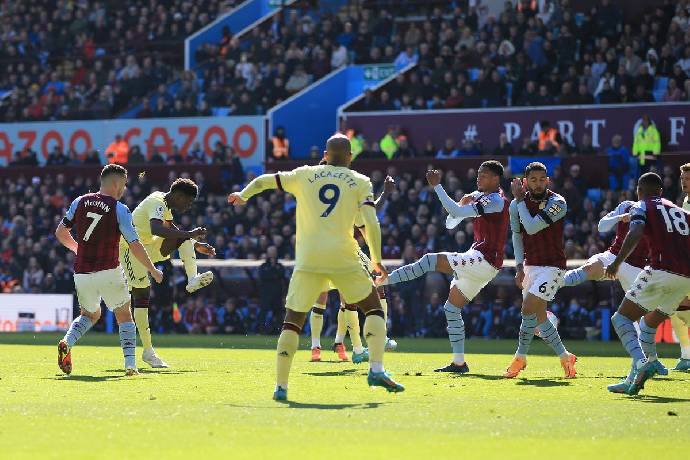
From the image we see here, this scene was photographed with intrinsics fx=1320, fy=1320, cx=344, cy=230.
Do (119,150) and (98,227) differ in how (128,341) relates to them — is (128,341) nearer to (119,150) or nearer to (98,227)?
(98,227)

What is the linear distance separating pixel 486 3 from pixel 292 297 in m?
28.1

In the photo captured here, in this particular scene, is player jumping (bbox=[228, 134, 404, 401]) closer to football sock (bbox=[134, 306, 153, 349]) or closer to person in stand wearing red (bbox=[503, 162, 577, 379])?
person in stand wearing red (bbox=[503, 162, 577, 379])

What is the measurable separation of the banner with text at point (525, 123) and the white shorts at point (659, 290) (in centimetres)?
1840

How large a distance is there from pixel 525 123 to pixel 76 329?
19.2m

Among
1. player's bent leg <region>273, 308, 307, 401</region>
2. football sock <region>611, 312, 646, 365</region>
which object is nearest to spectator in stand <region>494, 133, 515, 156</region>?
football sock <region>611, 312, 646, 365</region>

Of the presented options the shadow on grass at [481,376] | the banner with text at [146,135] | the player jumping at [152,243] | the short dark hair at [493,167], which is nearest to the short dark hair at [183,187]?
the player jumping at [152,243]

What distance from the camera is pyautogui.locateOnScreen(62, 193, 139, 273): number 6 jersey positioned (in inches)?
603

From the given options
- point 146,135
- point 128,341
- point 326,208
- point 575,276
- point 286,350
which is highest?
point 146,135

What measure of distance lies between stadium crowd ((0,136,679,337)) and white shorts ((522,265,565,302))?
13.4 meters

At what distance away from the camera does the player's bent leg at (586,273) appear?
16672 mm

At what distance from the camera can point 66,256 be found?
35.0 metres

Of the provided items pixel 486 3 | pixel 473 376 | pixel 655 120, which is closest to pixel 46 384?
pixel 473 376

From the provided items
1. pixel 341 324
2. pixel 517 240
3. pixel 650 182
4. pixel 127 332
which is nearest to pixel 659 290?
pixel 650 182

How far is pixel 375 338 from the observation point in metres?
12.3
